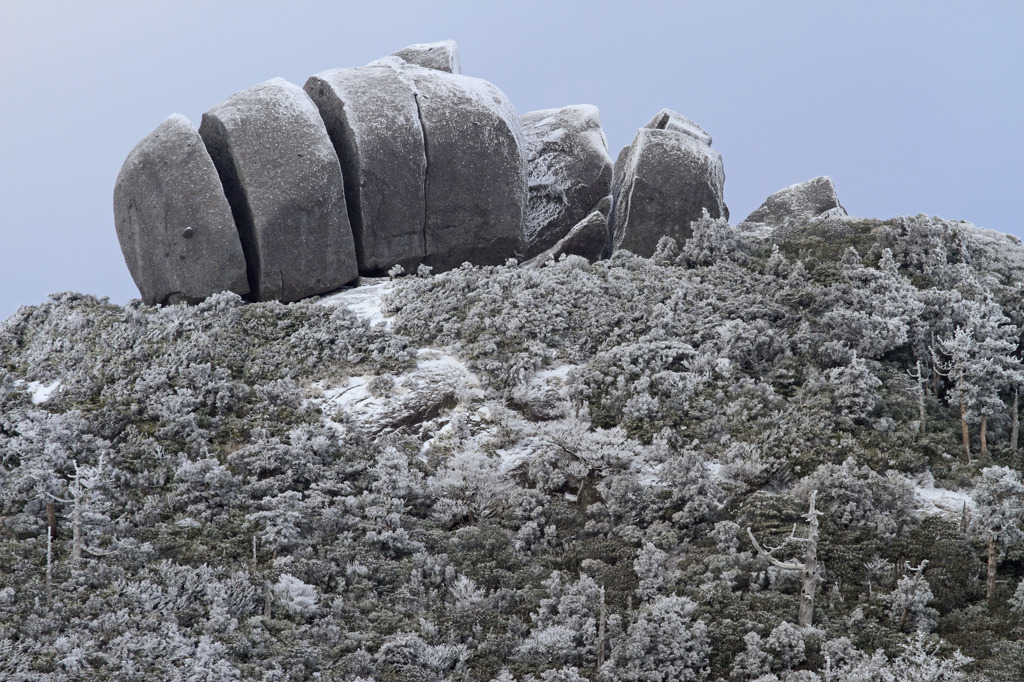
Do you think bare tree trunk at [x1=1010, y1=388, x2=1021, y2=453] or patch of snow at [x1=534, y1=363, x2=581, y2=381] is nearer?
bare tree trunk at [x1=1010, y1=388, x2=1021, y2=453]

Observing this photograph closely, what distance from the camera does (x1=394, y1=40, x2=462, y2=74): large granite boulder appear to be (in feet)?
94.0

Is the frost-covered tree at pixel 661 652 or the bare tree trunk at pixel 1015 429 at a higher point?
the bare tree trunk at pixel 1015 429

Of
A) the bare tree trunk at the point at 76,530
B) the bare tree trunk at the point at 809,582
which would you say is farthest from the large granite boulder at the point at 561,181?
the bare tree trunk at the point at 809,582

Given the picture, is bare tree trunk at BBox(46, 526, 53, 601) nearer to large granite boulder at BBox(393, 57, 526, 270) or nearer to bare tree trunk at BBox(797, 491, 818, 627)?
bare tree trunk at BBox(797, 491, 818, 627)

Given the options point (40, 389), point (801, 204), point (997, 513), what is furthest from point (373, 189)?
point (997, 513)

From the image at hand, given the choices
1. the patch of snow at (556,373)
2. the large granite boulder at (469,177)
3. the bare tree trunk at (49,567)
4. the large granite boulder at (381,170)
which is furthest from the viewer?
the large granite boulder at (469,177)

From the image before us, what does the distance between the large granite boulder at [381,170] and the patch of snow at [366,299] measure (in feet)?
1.94

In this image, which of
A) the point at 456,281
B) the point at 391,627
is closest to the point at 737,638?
the point at 391,627

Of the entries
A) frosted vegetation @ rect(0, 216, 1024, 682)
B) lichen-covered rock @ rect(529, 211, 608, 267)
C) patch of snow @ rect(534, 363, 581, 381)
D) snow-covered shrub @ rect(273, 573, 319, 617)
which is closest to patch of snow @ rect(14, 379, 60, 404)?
frosted vegetation @ rect(0, 216, 1024, 682)

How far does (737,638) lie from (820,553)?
2640 mm

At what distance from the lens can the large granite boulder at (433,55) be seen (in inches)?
1128

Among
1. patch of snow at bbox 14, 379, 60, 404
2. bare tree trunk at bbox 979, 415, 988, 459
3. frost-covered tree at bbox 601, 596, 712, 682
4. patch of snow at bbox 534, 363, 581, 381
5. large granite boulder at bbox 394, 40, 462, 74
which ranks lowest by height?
frost-covered tree at bbox 601, 596, 712, 682

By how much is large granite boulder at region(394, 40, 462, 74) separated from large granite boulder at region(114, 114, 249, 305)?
717 centimetres

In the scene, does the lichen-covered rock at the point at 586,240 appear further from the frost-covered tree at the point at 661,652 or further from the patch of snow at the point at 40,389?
the frost-covered tree at the point at 661,652
